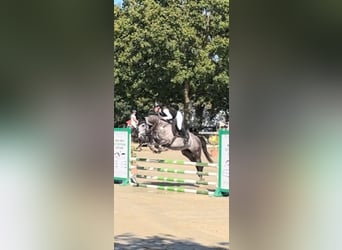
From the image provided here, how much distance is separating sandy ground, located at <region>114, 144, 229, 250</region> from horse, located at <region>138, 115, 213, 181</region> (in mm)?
2034

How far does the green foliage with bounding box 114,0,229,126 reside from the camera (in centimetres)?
3056

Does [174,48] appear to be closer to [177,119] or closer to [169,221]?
[177,119]

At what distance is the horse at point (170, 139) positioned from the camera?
1300 centimetres

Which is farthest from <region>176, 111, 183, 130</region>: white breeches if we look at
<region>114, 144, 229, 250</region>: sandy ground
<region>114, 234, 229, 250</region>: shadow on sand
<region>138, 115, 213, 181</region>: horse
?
<region>114, 234, 229, 250</region>: shadow on sand

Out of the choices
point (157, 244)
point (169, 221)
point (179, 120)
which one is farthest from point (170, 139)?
point (157, 244)

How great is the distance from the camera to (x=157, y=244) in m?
A: 6.16

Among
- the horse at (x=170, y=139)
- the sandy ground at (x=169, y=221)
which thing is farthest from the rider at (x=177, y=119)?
the sandy ground at (x=169, y=221)

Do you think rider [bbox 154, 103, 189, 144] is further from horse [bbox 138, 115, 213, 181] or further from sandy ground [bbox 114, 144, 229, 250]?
sandy ground [bbox 114, 144, 229, 250]

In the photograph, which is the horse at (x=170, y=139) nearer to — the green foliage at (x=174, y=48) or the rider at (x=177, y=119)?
the rider at (x=177, y=119)
